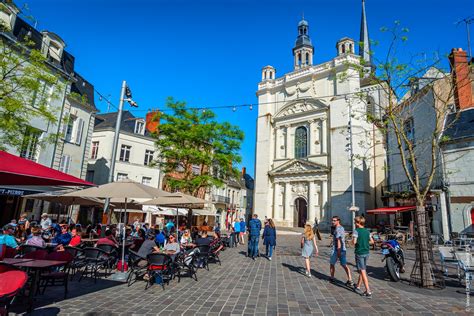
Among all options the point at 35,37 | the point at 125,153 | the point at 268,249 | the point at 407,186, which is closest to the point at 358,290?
the point at 268,249

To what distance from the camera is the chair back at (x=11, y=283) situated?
3.39 meters

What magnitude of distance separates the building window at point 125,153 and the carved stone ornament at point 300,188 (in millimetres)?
19449

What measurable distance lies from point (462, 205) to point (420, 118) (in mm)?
8198

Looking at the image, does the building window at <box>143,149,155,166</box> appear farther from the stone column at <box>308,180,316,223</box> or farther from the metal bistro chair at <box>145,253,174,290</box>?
the metal bistro chair at <box>145,253,174,290</box>

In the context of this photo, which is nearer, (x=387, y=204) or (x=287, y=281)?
(x=287, y=281)

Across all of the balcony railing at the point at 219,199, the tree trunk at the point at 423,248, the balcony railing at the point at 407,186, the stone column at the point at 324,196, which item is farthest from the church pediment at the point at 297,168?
the tree trunk at the point at 423,248

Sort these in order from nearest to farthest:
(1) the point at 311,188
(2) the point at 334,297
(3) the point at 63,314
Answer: (3) the point at 63,314 → (2) the point at 334,297 → (1) the point at 311,188

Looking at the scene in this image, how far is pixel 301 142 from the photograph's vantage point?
34.9 metres

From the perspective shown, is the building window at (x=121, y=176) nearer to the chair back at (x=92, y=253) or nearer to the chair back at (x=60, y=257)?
the chair back at (x=92, y=253)

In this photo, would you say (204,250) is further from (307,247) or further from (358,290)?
(358,290)

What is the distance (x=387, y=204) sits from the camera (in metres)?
26.9

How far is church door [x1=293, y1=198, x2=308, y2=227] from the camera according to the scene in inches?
1286

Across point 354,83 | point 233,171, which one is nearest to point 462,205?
point 233,171

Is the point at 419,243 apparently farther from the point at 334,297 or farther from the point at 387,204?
the point at 387,204
